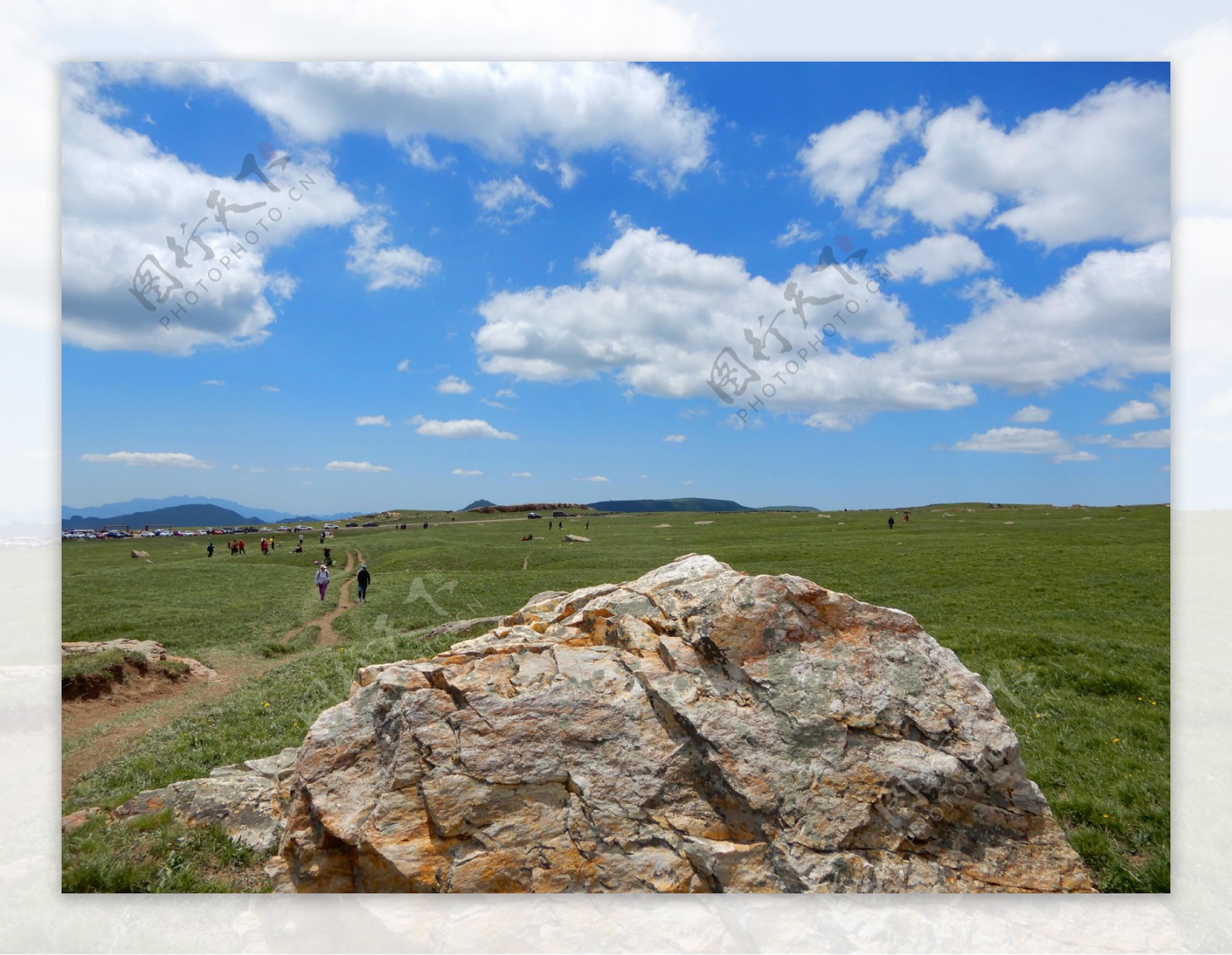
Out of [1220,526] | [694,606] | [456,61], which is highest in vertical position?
[456,61]

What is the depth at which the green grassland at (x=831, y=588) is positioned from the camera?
11.2 m

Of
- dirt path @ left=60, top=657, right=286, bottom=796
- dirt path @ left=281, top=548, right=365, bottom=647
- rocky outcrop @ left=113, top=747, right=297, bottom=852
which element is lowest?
dirt path @ left=281, top=548, right=365, bottom=647

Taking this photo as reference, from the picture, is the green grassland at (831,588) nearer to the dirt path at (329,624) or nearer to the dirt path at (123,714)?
the dirt path at (329,624)

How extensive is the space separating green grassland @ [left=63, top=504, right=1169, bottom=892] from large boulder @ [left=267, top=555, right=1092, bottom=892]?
287 cm

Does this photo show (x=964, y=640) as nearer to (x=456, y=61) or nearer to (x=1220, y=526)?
(x=1220, y=526)

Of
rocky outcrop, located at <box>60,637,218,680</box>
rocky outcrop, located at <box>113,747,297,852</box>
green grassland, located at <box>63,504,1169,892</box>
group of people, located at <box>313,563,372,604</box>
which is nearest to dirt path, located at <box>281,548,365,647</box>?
green grassland, located at <box>63,504,1169,892</box>

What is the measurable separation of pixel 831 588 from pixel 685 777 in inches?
1265

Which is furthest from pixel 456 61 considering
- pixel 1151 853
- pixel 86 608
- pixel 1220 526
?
pixel 86 608

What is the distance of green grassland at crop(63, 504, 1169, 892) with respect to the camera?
440 inches

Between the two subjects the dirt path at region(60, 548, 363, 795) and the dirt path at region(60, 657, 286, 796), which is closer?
the dirt path at region(60, 657, 286, 796)

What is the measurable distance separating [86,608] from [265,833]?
2291cm

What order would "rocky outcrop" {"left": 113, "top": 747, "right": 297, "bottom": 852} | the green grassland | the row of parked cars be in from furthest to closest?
1. the row of parked cars
2. the green grassland
3. "rocky outcrop" {"left": 113, "top": 747, "right": 297, "bottom": 852}

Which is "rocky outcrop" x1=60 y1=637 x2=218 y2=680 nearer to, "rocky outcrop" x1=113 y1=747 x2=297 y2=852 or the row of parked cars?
"rocky outcrop" x1=113 y1=747 x2=297 y2=852

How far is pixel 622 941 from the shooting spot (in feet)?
26.1
